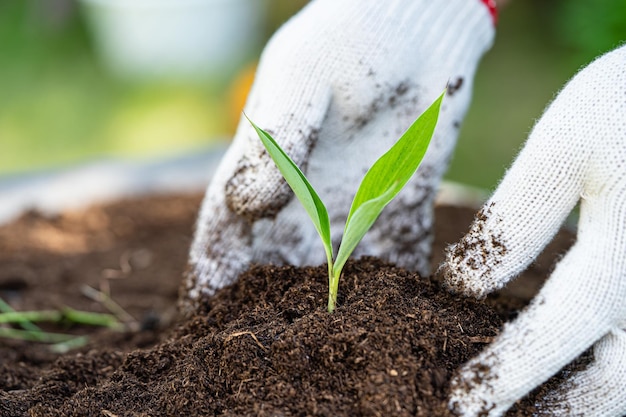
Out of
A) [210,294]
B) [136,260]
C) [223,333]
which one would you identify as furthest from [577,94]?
[136,260]

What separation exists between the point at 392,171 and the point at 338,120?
1.46ft

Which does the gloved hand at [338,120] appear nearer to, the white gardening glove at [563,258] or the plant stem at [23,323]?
the white gardening glove at [563,258]

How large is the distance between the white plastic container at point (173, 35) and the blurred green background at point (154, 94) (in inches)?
2.7

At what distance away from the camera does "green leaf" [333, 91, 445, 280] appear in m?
0.98

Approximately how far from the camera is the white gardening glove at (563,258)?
0.98 metres

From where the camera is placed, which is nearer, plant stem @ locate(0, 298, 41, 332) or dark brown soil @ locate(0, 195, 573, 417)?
dark brown soil @ locate(0, 195, 573, 417)

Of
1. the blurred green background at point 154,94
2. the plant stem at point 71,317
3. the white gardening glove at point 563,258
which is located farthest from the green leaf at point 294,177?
the blurred green background at point 154,94

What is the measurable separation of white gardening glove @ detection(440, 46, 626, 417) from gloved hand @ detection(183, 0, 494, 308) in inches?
15.1

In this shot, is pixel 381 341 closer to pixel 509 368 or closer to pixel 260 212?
pixel 509 368

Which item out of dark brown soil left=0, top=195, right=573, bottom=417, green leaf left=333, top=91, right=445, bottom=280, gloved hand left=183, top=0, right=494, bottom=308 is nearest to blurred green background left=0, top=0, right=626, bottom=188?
gloved hand left=183, top=0, right=494, bottom=308

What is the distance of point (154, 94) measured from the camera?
3.96 meters

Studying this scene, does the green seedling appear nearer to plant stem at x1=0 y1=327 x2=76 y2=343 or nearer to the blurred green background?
plant stem at x1=0 y1=327 x2=76 y2=343

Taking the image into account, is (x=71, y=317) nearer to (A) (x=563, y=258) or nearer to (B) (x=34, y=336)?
(B) (x=34, y=336)

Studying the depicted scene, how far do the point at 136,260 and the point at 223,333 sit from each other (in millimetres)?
1031
